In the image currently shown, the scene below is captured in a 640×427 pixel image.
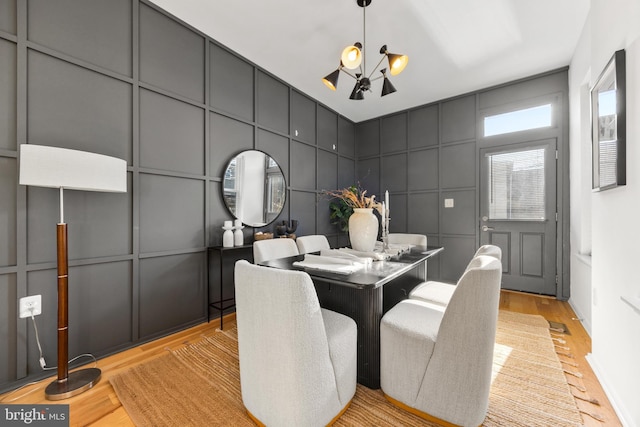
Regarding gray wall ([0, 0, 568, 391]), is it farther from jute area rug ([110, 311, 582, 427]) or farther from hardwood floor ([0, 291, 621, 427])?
jute area rug ([110, 311, 582, 427])

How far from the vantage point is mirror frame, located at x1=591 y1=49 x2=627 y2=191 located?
53.9 inches

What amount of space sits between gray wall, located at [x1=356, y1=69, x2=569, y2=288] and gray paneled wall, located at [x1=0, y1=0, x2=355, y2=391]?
263 cm

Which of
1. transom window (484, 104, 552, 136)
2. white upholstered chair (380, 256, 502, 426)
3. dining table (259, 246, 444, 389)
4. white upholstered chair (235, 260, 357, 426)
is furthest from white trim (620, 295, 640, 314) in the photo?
transom window (484, 104, 552, 136)

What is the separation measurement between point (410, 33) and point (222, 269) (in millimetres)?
3162

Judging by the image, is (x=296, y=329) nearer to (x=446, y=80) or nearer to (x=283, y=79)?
(x=283, y=79)

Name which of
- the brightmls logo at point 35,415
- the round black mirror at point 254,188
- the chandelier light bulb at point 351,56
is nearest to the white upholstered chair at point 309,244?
the round black mirror at point 254,188

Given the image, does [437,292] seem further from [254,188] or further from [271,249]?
[254,188]

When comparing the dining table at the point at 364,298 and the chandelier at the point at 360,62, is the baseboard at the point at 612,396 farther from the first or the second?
→ the chandelier at the point at 360,62

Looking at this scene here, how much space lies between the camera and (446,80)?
11.8 ft

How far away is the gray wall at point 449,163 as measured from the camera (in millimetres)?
3422

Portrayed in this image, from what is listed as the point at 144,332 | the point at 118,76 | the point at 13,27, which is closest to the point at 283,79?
the point at 118,76

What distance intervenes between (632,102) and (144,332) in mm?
3622

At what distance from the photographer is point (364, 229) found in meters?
2.10

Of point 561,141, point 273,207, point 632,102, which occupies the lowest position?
point 273,207
